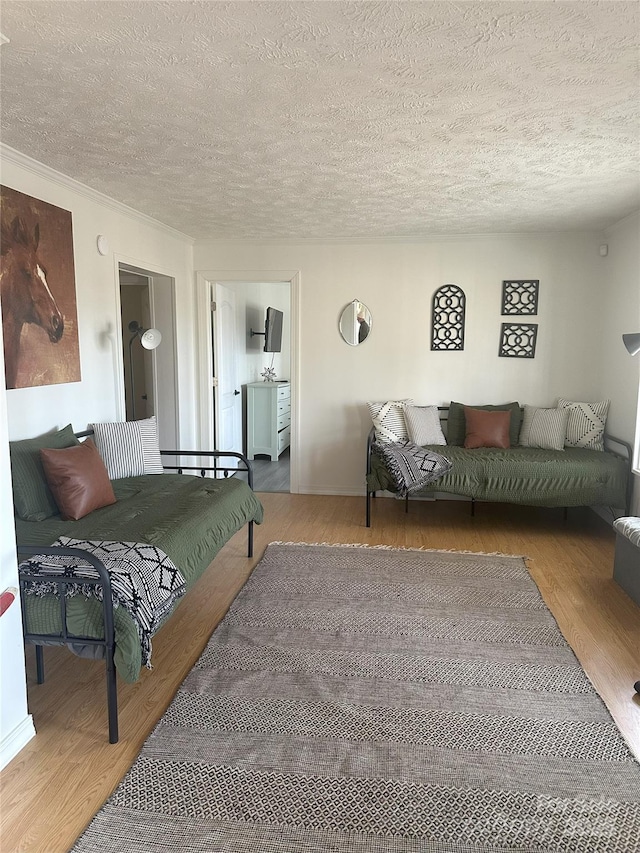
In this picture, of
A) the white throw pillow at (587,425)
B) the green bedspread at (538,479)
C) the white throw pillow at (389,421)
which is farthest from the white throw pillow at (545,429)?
the white throw pillow at (389,421)

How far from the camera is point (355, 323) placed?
539cm

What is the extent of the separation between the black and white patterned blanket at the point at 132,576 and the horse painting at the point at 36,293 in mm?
1180

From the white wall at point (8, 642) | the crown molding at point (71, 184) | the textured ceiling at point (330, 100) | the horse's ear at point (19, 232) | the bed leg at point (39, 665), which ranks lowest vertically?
the bed leg at point (39, 665)

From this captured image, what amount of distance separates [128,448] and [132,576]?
67.6 inches

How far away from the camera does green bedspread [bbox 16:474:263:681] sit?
2158 millimetres

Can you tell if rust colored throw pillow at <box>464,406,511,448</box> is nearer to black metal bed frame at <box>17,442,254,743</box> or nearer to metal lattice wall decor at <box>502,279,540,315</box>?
metal lattice wall decor at <box>502,279,540,315</box>

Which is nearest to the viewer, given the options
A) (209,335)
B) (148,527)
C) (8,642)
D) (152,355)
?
(8,642)

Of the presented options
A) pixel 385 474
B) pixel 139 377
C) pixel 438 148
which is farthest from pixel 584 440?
pixel 139 377

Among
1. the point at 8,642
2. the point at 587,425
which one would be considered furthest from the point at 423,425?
the point at 8,642

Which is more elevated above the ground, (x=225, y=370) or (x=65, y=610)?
(x=225, y=370)

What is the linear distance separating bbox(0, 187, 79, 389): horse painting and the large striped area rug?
71.3 inches

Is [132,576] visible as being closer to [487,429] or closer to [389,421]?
[389,421]

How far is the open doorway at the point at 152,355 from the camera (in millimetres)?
5191

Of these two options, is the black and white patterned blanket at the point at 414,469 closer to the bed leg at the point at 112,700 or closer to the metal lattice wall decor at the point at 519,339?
the metal lattice wall decor at the point at 519,339
